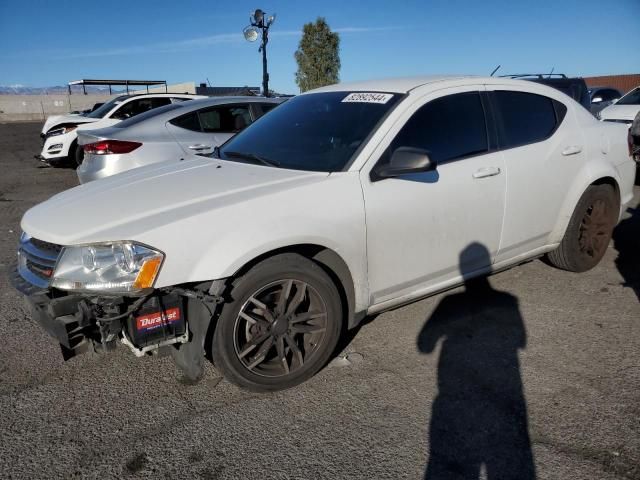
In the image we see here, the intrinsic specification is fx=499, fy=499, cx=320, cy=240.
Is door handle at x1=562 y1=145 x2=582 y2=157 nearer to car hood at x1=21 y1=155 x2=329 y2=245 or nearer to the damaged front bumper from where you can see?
car hood at x1=21 y1=155 x2=329 y2=245

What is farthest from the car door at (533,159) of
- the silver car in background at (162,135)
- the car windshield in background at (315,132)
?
the silver car in background at (162,135)

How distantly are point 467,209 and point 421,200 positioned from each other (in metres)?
0.41

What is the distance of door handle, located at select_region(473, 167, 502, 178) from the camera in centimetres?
334

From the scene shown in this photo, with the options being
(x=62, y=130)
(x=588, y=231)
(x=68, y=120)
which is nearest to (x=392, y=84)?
(x=588, y=231)

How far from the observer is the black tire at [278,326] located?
2.60m

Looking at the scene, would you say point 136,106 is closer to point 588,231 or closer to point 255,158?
point 255,158

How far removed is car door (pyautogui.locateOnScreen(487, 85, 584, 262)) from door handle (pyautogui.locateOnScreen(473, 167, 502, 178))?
132mm

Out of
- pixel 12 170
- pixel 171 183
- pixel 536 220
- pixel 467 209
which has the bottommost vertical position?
pixel 12 170

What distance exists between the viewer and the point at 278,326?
2.77 m

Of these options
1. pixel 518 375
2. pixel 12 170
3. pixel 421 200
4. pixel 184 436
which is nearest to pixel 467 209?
pixel 421 200

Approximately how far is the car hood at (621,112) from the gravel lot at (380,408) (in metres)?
6.73

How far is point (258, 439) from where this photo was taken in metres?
2.45

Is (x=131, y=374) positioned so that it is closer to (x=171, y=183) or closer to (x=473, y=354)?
(x=171, y=183)

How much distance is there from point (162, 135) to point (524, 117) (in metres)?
4.54
